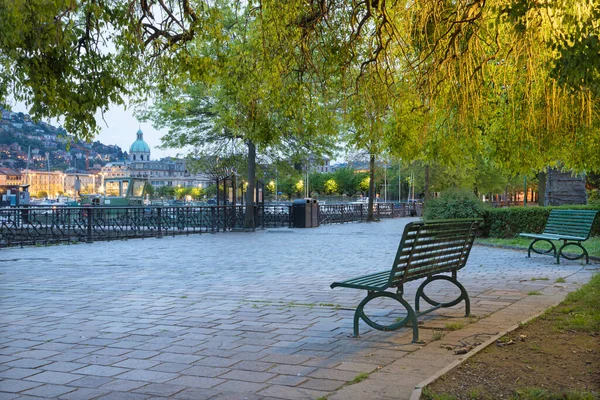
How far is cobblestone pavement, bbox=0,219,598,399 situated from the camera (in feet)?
14.0

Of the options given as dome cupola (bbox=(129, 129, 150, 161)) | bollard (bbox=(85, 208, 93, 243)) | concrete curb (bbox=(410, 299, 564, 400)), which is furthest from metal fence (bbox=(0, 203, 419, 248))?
dome cupola (bbox=(129, 129, 150, 161))

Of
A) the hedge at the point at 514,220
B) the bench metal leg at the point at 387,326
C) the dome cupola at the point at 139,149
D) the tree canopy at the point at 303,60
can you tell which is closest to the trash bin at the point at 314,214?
the hedge at the point at 514,220

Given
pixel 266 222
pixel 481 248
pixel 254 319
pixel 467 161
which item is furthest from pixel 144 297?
pixel 266 222

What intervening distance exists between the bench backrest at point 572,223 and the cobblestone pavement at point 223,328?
0.72 metres

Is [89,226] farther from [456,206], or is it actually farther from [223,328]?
[223,328]

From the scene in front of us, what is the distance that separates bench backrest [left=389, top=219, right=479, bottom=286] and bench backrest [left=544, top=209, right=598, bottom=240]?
623cm

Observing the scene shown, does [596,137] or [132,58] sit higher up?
[132,58]

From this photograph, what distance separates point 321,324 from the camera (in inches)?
249

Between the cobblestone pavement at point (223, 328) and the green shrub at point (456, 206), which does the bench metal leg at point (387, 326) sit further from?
the green shrub at point (456, 206)

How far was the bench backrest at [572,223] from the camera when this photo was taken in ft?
39.7

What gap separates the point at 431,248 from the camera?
6.02 m

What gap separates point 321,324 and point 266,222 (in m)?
24.4

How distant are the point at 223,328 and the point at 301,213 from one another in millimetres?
22875

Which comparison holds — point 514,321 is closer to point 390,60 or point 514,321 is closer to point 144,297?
point 390,60
